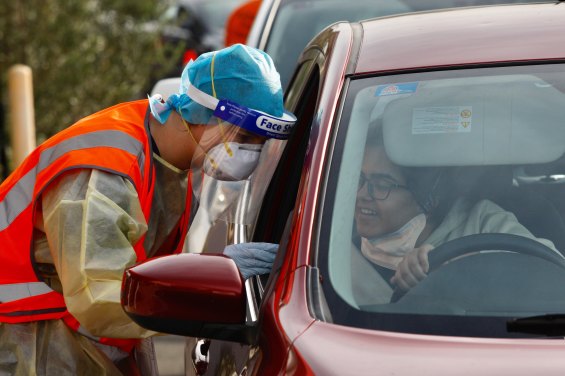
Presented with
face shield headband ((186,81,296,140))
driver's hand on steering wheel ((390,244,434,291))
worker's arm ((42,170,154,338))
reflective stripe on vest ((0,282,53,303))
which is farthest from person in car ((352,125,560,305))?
reflective stripe on vest ((0,282,53,303))

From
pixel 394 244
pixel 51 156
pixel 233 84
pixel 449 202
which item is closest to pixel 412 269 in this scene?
pixel 394 244

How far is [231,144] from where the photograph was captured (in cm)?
352

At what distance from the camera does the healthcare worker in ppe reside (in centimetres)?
319

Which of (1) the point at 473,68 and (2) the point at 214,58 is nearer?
(1) the point at 473,68

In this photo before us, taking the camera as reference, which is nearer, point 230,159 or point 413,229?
point 413,229

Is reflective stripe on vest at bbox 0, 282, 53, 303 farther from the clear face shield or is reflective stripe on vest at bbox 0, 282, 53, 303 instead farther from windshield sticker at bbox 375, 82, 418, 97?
windshield sticker at bbox 375, 82, 418, 97

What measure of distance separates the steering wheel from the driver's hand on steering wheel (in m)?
0.01

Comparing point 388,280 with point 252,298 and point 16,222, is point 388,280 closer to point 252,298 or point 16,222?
point 252,298

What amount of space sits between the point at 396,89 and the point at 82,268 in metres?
0.88

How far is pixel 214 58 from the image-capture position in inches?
141

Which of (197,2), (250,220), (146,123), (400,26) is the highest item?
(400,26)

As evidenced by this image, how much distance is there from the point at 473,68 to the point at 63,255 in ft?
3.65

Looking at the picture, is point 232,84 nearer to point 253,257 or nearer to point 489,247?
point 253,257

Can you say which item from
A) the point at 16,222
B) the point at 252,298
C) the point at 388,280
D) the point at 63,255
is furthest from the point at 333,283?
the point at 16,222
